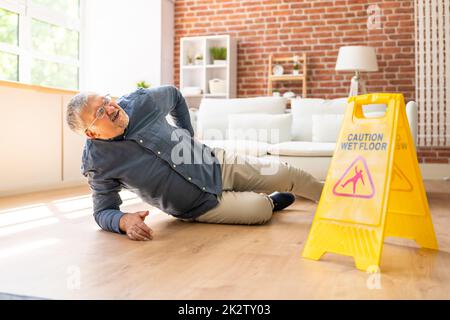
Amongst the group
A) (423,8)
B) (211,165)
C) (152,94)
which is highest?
Result: (423,8)

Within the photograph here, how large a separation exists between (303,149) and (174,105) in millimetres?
1473

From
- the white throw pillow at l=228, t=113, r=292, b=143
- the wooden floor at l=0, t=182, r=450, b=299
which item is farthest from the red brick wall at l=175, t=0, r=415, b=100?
the wooden floor at l=0, t=182, r=450, b=299

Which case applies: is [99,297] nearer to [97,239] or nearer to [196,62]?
[97,239]

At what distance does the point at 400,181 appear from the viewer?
1.84 metres

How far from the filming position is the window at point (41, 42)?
4930mm

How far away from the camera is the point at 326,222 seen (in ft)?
5.50

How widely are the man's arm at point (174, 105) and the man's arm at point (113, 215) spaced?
45cm

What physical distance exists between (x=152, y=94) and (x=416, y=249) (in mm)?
1329

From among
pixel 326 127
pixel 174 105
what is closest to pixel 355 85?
pixel 326 127

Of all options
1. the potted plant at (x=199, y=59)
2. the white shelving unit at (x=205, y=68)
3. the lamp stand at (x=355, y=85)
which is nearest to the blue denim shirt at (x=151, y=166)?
the lamp stand at (x=355, y=85)

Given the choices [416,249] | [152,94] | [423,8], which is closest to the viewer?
[416,249]

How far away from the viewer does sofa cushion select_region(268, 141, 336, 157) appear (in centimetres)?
347

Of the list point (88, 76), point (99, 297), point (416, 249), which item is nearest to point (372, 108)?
point (416, 249)

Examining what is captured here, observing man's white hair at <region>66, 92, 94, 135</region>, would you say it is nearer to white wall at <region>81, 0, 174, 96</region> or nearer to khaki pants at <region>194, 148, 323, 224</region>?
khaki pants at <region>194, 148, 323, 224</region>
